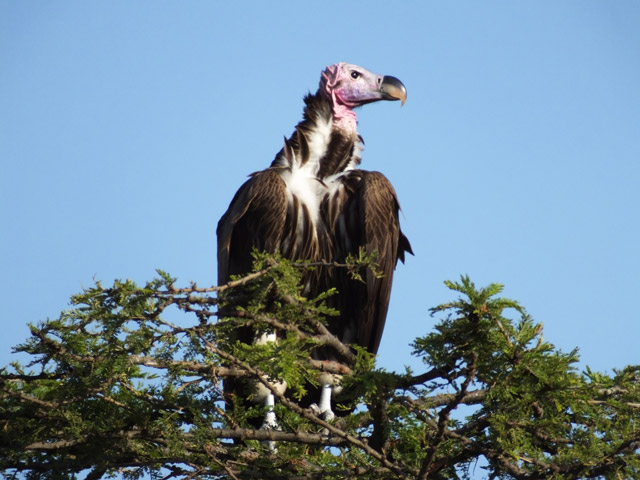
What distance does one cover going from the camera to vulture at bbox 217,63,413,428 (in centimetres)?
596

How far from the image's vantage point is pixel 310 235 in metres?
6.14

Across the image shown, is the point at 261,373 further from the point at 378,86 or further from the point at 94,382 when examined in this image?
the point at 378,86

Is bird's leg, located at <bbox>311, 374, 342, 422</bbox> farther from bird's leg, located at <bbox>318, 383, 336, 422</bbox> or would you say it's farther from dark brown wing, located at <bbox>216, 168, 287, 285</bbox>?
dark brown wing, located at <bbox>216, 168, 287, 285</bbox>

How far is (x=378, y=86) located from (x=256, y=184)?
184 centimetres

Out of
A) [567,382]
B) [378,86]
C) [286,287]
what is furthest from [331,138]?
[567,382]

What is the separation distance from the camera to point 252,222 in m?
6.04

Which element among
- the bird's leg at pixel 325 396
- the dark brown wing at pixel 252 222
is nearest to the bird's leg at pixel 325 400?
the bird's leg at pixel 325 396

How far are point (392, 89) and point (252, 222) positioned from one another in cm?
192

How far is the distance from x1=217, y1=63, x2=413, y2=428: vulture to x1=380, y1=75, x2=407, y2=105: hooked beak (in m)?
1.01

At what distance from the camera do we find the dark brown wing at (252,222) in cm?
593

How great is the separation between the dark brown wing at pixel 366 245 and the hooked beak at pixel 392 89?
1.23m

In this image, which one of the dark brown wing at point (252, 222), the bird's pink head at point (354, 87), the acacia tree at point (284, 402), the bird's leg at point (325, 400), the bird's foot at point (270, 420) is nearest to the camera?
the acacia tree at point (284, 402)

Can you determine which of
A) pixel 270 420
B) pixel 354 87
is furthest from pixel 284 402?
pixel 354 87

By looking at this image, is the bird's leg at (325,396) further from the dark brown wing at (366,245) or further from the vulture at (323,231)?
the dark brown wing at (366,245)
